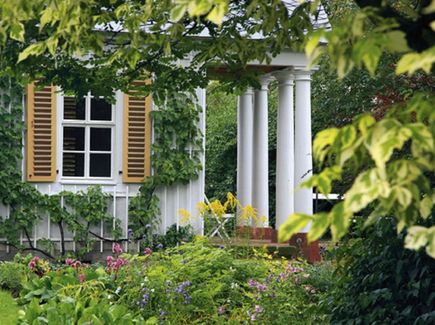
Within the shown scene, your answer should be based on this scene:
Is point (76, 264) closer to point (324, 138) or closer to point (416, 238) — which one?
point (324, 138)

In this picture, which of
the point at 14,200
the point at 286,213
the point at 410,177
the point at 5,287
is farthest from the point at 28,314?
the point at 286,213

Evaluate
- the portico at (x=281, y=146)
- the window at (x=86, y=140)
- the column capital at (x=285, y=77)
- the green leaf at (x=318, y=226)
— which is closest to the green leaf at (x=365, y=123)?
the green leaf at (x=318, y=226)

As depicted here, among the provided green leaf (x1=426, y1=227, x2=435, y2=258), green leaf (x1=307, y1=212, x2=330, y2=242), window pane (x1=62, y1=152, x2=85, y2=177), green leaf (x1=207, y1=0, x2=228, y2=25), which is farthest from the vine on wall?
green leaf (x1=426, y1=227, x2=435, y2=258)

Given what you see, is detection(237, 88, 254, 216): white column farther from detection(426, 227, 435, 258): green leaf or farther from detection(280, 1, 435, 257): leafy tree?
detection(426, 227, 435, 258): green leaf

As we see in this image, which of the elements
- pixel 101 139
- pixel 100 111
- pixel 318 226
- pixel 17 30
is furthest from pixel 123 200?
pixel 318 226

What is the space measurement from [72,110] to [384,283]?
860cm

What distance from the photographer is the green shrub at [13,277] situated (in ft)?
34.3

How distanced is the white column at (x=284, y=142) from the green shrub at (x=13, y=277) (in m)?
4.74

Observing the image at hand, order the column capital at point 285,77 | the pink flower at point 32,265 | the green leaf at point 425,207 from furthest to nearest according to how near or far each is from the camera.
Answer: the column capital at point 285,77 → the pink flower at point 32,265 → the green leaf at point 425,207

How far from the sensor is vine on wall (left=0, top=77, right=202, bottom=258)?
12773mm

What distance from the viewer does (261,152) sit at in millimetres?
15648

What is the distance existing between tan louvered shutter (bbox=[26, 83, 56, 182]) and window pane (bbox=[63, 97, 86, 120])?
261 mm

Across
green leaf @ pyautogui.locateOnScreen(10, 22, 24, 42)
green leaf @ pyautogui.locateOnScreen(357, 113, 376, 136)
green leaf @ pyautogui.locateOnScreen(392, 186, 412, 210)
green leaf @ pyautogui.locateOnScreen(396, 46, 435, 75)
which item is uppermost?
green leaf @ pyautogui.locateOnScreen(10, 22, 24, 42)

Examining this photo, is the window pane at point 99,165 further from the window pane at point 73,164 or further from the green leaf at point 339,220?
the green leaf at point 339,220
